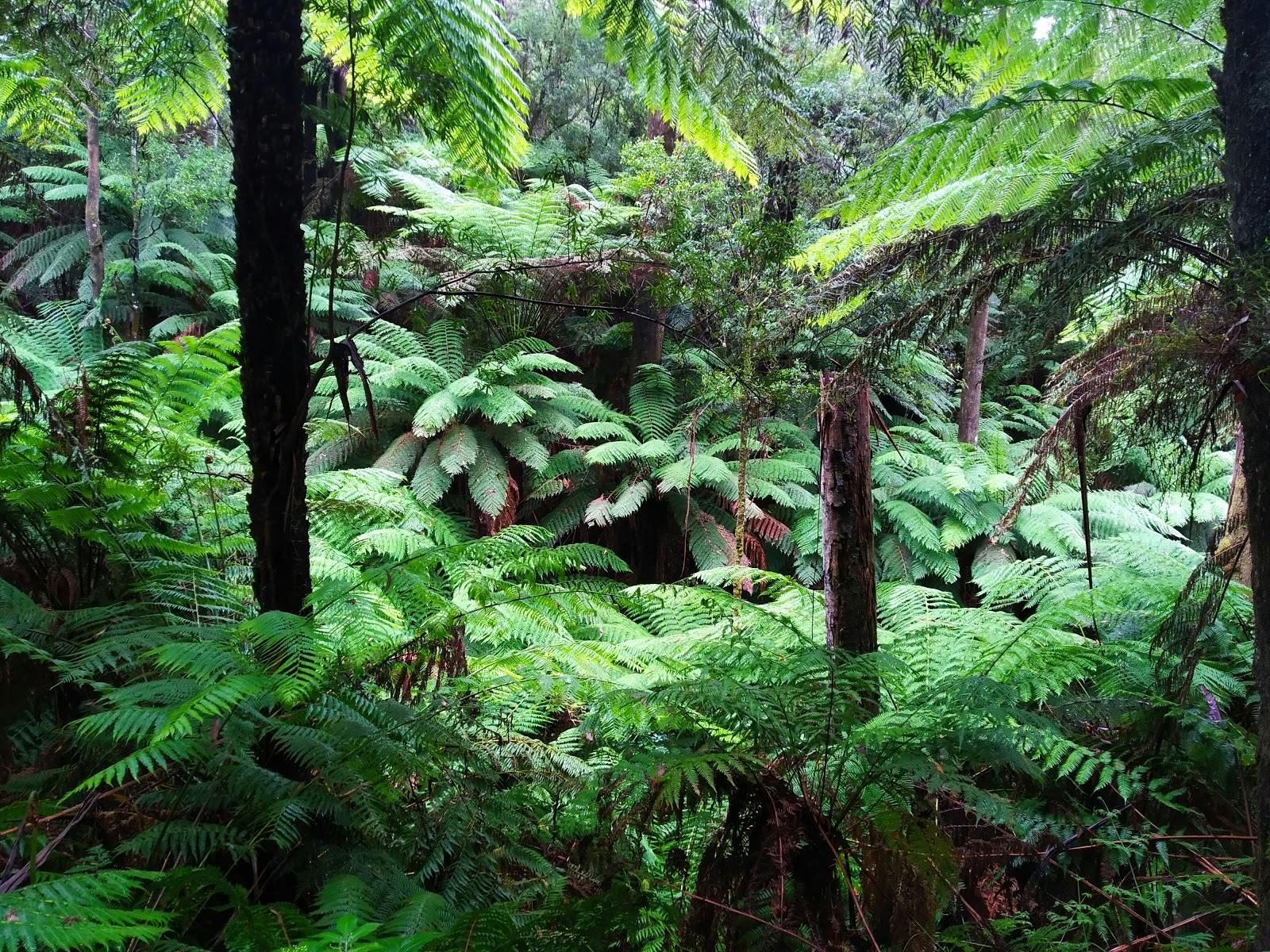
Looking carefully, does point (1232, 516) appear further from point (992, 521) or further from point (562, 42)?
point (562, 42)

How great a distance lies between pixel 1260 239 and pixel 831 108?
24.6 feet

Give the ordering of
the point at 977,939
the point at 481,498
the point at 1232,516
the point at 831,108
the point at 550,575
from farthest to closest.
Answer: the point at 831,108 < the point at 481,498 < the point at 550,575 < the point at 1232,516 < the point at 977,939

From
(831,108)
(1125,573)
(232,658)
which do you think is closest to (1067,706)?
(1125,573)

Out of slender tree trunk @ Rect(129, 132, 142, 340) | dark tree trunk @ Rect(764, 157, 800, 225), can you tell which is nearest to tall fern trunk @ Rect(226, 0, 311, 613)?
dark tree trunk @ Rect(764, 157, 800, 225)

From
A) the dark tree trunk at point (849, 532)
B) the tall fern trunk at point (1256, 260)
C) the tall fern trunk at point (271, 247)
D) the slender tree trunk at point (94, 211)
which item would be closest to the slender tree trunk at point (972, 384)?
the dark tree trunk at point (849, 532)

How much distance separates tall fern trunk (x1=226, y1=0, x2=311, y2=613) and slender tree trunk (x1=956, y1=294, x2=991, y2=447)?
6525mm

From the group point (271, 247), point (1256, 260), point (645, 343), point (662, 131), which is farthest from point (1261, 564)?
point (662, 131)

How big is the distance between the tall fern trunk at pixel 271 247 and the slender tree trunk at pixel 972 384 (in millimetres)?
6525

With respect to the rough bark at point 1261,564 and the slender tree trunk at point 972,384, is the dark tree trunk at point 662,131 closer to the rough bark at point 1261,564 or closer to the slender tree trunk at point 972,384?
the slender tree trunk at point 972,384

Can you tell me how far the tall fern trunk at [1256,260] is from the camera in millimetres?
1324

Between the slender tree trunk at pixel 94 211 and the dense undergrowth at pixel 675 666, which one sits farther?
the slender tree trunk at pixel 94 211

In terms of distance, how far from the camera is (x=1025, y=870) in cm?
244

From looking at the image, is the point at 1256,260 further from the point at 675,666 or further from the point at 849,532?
the point at 675,666

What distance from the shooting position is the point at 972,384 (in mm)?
7285
